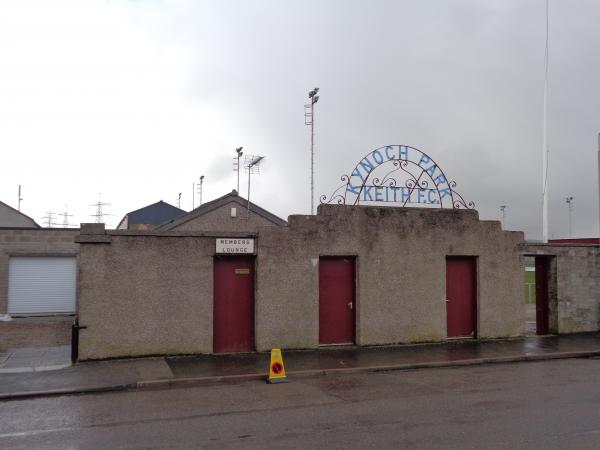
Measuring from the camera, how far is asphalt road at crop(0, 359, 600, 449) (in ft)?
22.1

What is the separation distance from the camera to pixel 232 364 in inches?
479

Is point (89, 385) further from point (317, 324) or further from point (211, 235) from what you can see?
point (317, 324)

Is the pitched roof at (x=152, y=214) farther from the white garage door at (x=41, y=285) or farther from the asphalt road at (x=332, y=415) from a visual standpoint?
the asphalt road at (x=332, y=415)

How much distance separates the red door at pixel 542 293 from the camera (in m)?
17.7

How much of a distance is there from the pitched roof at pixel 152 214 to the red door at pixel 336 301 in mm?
31949

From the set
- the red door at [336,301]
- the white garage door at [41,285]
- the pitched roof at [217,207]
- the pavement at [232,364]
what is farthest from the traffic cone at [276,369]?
the pitched roof at [217,207]

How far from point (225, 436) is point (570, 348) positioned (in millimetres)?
10895

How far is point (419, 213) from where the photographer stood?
1540 cm

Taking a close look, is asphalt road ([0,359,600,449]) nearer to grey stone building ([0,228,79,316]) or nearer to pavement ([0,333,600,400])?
pavement ([0,333,600,400])

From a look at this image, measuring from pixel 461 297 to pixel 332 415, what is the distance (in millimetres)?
9052

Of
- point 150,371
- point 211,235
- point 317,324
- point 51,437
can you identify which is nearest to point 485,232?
point 317,324

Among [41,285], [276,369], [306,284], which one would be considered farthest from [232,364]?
[41,285]

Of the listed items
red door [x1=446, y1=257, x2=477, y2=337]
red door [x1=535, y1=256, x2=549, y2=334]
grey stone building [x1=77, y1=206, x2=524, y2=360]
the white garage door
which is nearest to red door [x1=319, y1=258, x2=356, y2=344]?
grey stone building [x1=77, y1=206, x2=524, y2=360]

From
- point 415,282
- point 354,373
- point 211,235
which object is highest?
point 211,235
